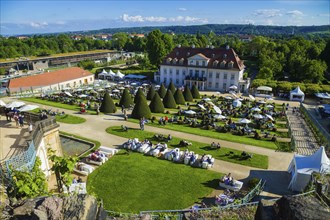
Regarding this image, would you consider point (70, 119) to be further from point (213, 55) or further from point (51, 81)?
point (213, 55)

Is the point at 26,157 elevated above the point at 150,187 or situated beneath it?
elevated above

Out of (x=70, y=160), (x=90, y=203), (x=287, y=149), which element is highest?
(x=90, y=203)

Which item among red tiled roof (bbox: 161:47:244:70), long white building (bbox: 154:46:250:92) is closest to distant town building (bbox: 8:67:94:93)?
long white building (bbox: 154:46:250:92)

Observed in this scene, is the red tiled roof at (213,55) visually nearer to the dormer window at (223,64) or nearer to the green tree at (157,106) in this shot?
the dormer window at (223,64)

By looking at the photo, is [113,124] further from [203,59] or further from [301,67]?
[301,67]

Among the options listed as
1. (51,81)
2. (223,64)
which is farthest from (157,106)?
(51,81)

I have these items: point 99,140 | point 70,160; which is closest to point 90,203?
point 70,160

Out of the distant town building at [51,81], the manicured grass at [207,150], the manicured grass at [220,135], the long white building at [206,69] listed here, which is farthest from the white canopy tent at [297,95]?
the distant town building at [51,81]
